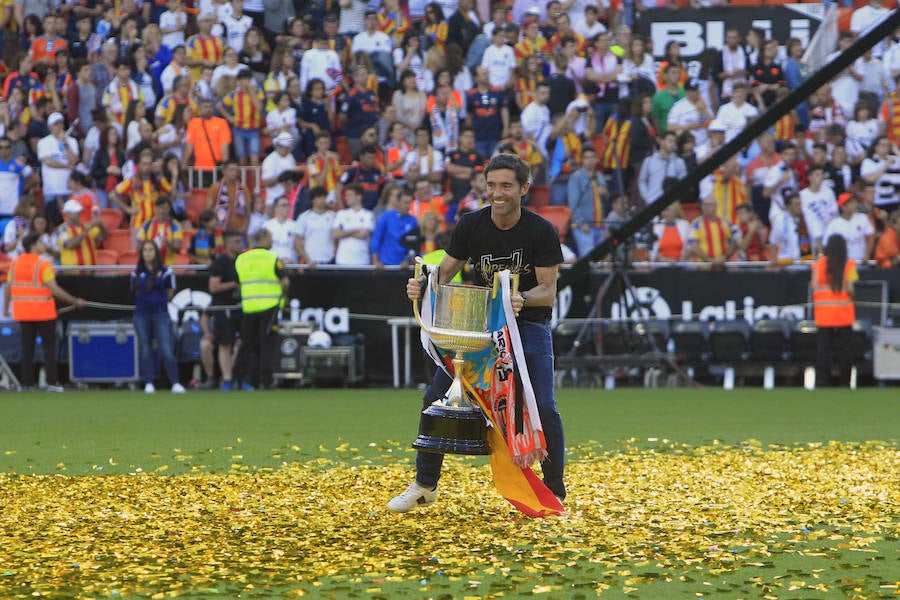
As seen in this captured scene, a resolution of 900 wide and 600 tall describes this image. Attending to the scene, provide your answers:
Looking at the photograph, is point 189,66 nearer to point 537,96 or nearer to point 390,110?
point 390,110

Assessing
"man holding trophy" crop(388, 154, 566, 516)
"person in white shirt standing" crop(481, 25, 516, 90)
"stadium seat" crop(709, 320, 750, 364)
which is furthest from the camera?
"person in white shirt standing" crop(481, 25, 516, 90)

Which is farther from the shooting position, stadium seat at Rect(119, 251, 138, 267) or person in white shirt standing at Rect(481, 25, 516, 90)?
person in white shirt standing at Rect(481, 25, 516, 90)

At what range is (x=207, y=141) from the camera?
70.0 feet

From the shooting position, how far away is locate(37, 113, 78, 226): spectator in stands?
69.9 ft

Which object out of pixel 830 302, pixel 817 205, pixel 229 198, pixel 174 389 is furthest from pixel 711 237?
pixel 174 389

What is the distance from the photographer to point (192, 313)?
1941cm

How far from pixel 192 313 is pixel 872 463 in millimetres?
11757

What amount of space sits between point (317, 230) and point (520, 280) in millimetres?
12567

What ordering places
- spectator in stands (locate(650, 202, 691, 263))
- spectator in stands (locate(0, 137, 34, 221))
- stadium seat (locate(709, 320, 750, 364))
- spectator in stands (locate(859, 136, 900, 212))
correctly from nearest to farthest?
stadium seat (locate(709, 320, 750, 364)) < spectator in stands (locate(650, 202, 691, 263)) < spectator in stands (locate(859, 136, 900, 212)) < spectator in stands (locate(0, 137, 34, 221))

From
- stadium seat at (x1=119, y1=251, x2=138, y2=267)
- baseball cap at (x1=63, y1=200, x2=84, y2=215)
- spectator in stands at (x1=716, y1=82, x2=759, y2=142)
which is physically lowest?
stadium seat at (x1=119, y1=251, x2=138, y2=267)

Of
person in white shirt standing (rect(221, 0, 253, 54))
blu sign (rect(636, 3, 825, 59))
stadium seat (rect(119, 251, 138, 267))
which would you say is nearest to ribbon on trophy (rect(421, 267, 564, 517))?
stadium seat (rect(119, 251, 138, 267))

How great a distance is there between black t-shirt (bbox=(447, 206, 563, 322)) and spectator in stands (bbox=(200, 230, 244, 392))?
1159 centimetres

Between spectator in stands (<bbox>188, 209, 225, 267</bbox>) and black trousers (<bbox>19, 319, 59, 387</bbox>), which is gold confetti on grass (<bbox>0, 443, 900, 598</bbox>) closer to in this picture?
black trousers (<bbox>19, 319, 59, 387</bbox>)

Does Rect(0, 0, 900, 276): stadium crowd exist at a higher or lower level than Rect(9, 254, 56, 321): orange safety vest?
higher
